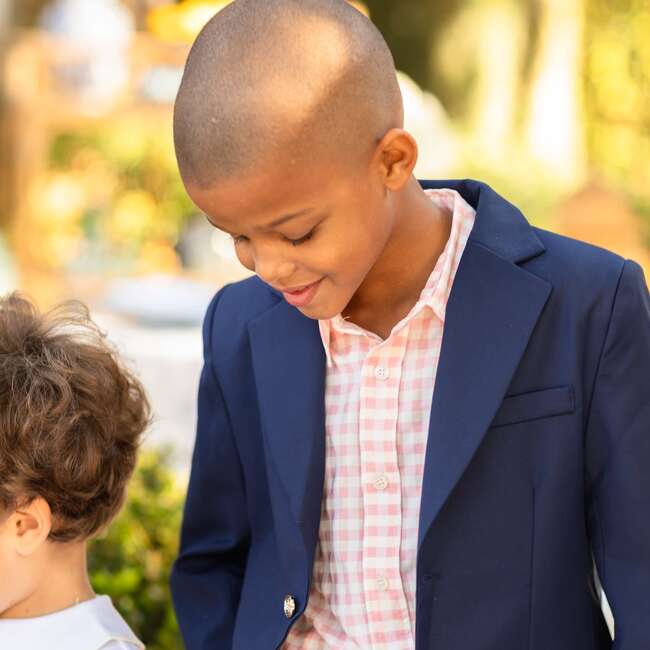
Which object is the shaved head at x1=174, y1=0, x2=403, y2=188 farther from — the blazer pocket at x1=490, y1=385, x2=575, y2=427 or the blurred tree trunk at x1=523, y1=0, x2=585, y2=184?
the blurred tree trunk at x1=523, y1=0, x2=585, y2=184

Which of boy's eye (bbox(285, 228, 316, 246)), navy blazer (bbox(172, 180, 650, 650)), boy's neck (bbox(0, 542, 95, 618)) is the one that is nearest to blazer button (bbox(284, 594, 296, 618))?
navy blazer (bbox(172, 180, 650, 650))

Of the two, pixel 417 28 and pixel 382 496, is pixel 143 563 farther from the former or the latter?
pixel 417 28

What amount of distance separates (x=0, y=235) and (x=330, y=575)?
5.84 meters

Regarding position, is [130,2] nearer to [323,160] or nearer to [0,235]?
[0,235]

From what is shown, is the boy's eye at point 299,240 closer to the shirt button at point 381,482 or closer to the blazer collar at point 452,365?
the blazer collar at point 452,365

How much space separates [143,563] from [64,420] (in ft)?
3.60

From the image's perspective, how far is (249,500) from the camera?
2.06 meters

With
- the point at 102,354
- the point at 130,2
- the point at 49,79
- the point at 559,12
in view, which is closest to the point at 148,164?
the point at 130,2

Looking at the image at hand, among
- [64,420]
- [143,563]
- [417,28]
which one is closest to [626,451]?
[64,420]

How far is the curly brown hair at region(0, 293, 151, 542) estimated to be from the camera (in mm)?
1921

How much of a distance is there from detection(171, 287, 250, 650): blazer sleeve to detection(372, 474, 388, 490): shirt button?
313 millimetres

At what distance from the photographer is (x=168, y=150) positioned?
877 cm

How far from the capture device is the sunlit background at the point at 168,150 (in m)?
4.45

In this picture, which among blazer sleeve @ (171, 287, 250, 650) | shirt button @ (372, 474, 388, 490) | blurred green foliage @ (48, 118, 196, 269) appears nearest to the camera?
shirt button @ (372, 474, 388, 490)
